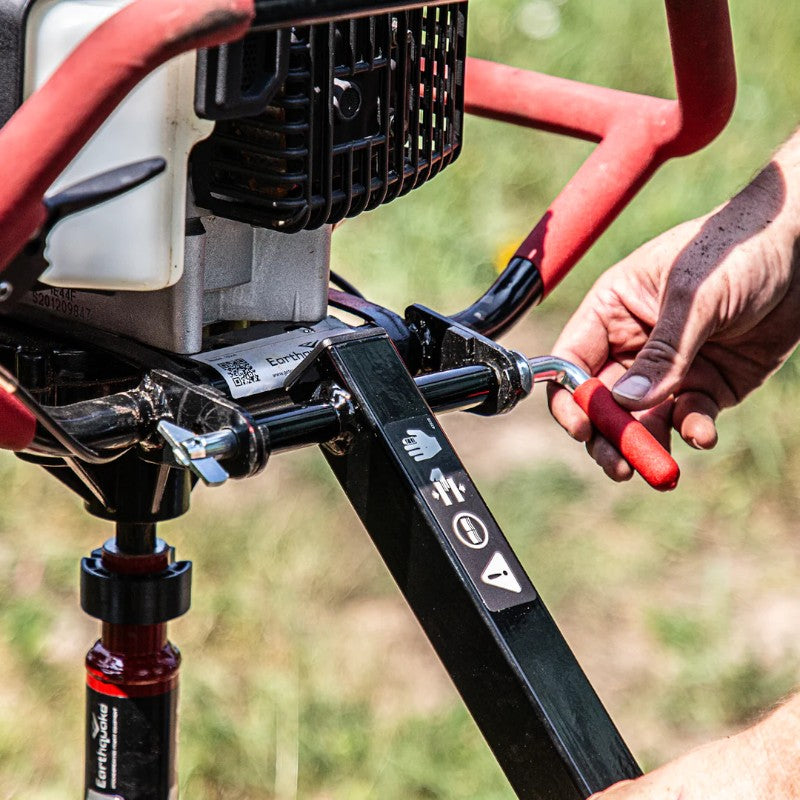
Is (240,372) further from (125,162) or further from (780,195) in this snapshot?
(780,195)

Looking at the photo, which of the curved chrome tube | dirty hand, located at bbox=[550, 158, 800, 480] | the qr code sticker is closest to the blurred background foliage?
dirty hand, located at bbox=[550, 158, 800, 480]

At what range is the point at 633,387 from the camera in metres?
1.04

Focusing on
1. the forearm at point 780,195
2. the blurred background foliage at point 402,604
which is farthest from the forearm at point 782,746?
the blurred background foliage at point 402,604

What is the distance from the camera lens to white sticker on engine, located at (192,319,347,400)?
0.83m

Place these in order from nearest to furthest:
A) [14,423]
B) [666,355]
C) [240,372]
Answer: [14,423]
[240,372]
[666,355]

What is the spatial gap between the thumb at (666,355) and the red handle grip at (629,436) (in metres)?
0.07

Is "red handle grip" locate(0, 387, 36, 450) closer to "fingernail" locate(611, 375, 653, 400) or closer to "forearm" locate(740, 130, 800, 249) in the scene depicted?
"fingernail" locate(611, 375, 653, 400)

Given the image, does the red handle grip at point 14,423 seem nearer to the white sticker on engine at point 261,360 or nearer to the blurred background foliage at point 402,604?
the white sticker on engine at point 261,360

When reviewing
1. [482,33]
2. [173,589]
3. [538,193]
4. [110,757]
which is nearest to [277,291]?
[173,589]

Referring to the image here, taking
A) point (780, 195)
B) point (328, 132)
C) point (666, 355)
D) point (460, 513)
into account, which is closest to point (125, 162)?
point (328, 132)

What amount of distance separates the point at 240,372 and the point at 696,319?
44cm

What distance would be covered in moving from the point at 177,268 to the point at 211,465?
126 millimetres

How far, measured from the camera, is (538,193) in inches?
116

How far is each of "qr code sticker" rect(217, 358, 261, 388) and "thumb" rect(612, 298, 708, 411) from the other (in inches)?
13.2
